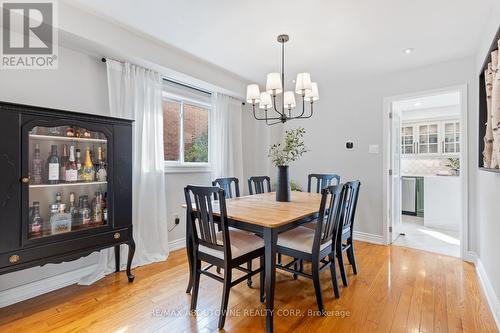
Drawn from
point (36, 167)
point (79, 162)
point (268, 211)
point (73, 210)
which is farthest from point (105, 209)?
point (268, 211)

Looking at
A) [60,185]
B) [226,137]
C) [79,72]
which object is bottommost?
[60,185]

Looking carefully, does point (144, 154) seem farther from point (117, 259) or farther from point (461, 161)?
point (461, 161)

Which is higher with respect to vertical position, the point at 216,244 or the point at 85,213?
the point at 85,213

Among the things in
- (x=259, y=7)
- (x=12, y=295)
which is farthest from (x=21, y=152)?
(x=259, y=7)

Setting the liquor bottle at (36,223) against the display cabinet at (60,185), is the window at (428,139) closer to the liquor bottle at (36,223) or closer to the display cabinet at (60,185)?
the display cabinet at (60,185)

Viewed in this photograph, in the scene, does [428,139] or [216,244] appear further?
[428,139]

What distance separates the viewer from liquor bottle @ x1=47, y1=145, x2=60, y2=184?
204 centimetres

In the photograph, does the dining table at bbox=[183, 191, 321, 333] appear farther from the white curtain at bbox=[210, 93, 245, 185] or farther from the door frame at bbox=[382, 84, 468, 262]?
the door frame at bbox=[382, 84, 468, 262]

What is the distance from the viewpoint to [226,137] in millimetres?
3914

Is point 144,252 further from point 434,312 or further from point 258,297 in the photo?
point 434,312

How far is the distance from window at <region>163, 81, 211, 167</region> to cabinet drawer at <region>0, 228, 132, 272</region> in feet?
3.81

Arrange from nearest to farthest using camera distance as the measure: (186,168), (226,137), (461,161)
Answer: (461,161) → (186,168) → (226,137)

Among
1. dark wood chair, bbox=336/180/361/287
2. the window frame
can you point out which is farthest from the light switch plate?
the window frame

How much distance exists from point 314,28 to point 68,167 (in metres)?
2.53
